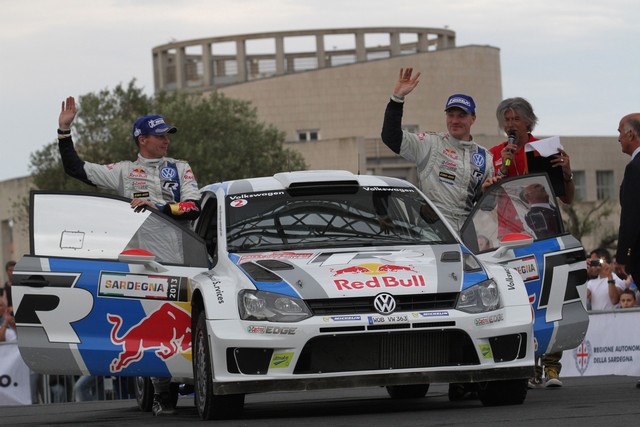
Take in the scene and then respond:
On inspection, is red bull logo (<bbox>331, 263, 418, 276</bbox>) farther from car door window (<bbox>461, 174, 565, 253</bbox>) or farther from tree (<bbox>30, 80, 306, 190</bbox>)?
tree (<bbox>30, 80, 306, 190</bbox>)

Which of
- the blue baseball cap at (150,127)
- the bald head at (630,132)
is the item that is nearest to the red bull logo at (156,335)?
the blue baseball cap at (150,127)

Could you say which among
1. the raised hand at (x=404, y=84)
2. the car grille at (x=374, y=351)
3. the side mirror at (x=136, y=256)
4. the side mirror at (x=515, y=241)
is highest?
the raised hand at (x=404, y=84)

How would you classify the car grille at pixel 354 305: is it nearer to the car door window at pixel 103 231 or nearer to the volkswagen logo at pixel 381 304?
the volkswagen logo at pixel 381 304

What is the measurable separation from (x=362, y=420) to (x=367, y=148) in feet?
235

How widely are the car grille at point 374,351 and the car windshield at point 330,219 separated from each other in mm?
1079

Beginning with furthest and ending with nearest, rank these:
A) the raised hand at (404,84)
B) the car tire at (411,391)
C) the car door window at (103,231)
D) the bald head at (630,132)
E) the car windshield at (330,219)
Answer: the car tire at (411,391)
the bald head at (630,132)
the raised hand at (404,84)
the car door window at (103,231)
the car windshield at (330,219)

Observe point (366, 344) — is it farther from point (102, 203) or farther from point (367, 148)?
point (367, 148)

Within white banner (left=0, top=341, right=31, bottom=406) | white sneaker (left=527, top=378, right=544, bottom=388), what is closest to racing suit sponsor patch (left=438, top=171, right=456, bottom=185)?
white sneaker (left=527, top=378, right=544, bottom=388)

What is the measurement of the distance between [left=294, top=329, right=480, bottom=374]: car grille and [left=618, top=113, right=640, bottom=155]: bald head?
11.7 feet

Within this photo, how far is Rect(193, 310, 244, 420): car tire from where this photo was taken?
1048 centimetres

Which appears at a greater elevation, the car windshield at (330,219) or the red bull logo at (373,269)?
the car windshield at (330,219)

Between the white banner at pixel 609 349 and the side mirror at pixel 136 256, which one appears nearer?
the side mirror at pixel 136 256

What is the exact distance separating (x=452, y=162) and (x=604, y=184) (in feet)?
256

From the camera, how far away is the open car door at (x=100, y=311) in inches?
442
